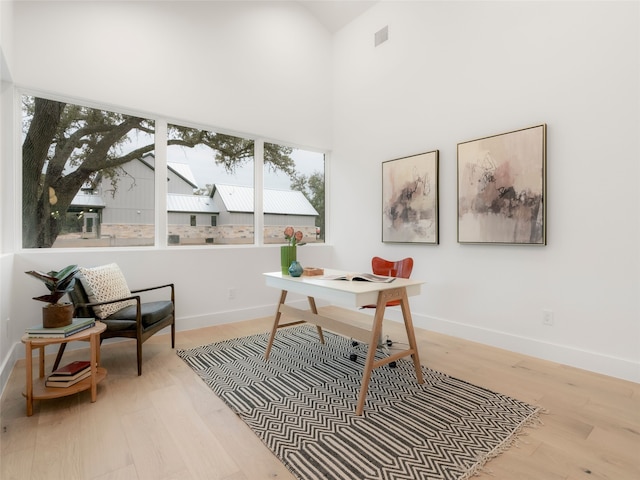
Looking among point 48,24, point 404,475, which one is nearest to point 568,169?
point 404,475

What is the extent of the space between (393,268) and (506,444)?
2.09 meters

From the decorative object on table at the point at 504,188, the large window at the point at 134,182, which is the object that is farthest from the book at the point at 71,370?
the decorative object on table at the point at 504,188

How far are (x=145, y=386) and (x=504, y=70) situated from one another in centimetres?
410

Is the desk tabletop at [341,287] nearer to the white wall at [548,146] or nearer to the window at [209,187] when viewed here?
the white wall at [548,146]

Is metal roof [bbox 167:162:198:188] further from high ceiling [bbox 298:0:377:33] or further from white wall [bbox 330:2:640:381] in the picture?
high ceiling [bbox 298:0:377:33]

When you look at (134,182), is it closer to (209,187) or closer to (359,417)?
(209,187)

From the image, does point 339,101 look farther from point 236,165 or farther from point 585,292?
point 585,292

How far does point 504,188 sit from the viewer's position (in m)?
3.17

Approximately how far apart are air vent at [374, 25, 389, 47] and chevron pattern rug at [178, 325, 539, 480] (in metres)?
3.94

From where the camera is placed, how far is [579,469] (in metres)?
1.58

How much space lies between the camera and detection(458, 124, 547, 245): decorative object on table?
2957 mm

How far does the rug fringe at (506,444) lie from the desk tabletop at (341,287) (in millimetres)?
999

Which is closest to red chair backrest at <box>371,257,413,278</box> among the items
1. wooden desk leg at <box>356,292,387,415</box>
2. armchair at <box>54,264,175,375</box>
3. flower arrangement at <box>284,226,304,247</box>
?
flower arrangement at <box>284,226,304,247</box>

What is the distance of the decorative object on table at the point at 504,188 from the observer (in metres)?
2.96
